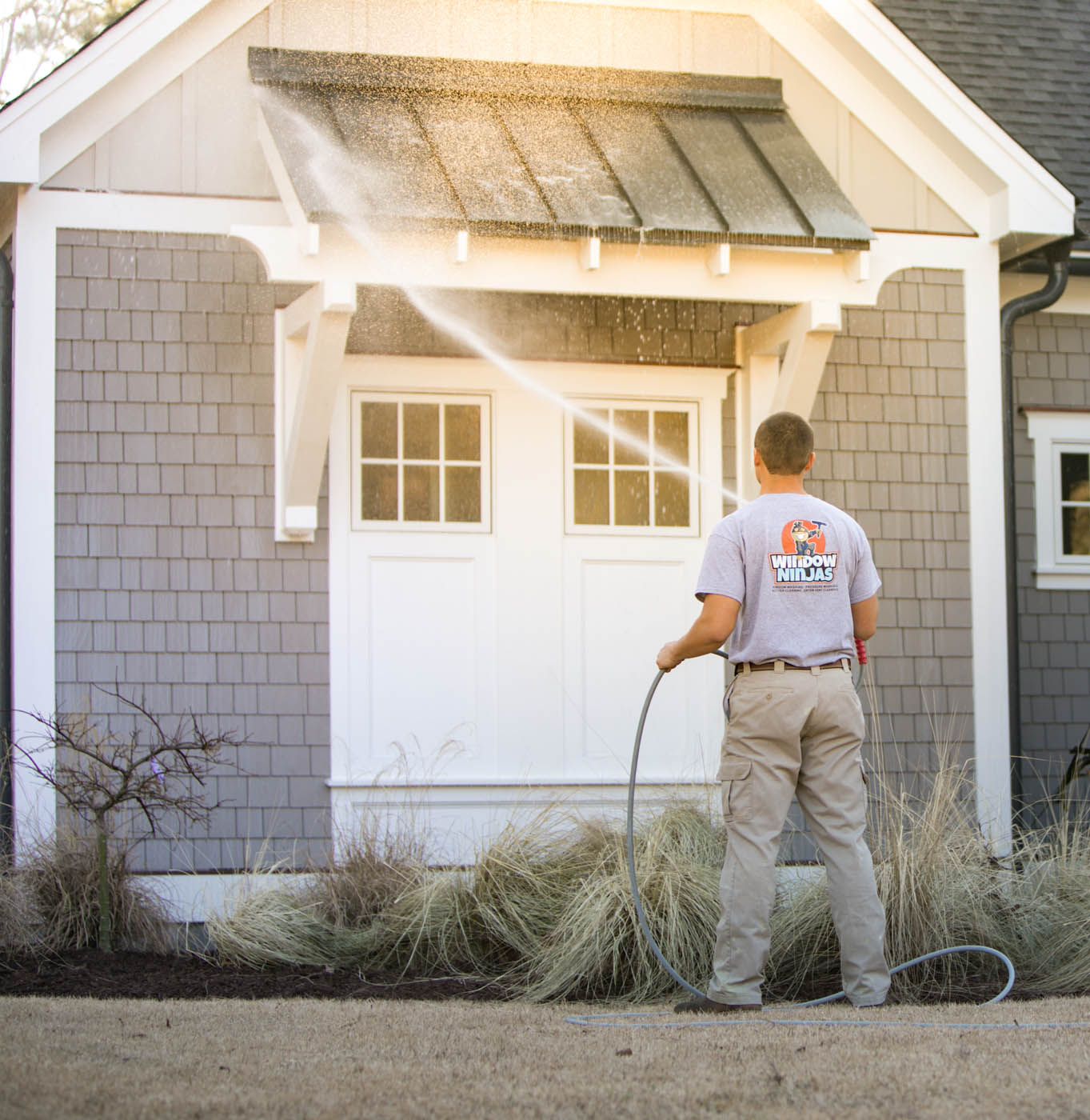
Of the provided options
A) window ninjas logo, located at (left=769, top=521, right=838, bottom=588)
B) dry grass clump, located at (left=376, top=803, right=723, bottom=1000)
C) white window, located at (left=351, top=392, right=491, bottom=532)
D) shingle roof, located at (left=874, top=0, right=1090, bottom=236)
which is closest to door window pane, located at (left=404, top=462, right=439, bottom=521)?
white window, located at (left=351, top=392, right=491, bottom=532)

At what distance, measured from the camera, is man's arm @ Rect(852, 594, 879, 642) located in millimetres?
4789

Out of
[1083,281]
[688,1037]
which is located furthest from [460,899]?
[1083,281]

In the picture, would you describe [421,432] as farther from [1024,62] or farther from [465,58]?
[1024,62]

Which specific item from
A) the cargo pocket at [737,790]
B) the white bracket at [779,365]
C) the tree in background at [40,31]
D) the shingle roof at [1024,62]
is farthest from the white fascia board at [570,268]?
the tree in background at [40,31]

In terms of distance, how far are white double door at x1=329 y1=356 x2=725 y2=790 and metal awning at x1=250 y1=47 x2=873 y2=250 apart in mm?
1064

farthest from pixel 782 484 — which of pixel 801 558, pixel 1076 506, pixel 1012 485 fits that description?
pixel 1076 506

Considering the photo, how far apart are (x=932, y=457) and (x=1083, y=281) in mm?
1451

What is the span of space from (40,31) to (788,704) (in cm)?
1376

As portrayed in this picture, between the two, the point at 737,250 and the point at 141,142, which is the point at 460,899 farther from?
the point at 141,142

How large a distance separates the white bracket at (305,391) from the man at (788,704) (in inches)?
98.3

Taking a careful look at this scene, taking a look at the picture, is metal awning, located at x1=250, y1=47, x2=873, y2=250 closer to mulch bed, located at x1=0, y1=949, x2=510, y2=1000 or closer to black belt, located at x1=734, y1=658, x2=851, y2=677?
black belt, located at x1=734, y1=658, x2=851, y2=677

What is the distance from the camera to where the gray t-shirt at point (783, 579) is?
4559 millimetres

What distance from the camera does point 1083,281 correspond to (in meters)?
8.21

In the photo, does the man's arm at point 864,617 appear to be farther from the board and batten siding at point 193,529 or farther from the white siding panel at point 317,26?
the white siding panel at point 317,26
